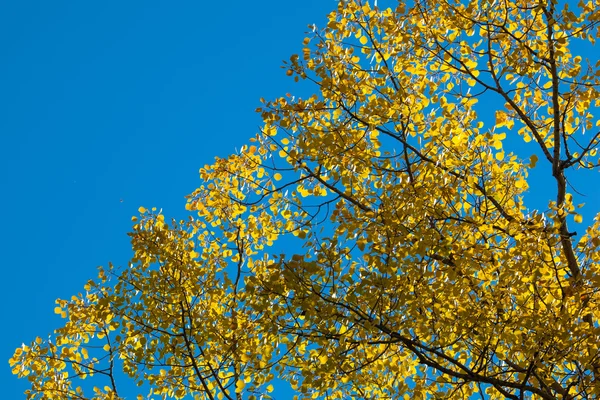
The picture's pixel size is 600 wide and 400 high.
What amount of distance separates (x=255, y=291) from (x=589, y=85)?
479cm

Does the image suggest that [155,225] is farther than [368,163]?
Yes

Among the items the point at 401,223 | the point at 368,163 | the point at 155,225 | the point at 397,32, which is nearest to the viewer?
the point at 401,223

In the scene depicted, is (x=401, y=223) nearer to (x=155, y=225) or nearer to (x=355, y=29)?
(x=355, y=29)

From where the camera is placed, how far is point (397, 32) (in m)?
7.90

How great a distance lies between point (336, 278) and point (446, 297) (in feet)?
3.66

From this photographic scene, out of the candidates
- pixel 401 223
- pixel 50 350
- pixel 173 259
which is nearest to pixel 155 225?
pixel 173 259

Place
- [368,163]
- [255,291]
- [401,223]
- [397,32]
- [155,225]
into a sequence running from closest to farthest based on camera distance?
[255,291]
[401,223]
[368,163]
[397,32]
[155,225]

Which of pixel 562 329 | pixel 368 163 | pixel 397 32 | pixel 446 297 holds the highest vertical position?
pixel 397 32

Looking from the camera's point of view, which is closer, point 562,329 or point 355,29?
point 562,329

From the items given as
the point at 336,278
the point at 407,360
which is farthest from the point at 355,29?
the point at 407,360

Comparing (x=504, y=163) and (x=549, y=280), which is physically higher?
(x=504, y=163)

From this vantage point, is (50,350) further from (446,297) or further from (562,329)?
(562,329)

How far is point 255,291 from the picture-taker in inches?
241

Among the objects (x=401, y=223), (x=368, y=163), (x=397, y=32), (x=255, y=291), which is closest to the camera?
(x=255, y=291)
